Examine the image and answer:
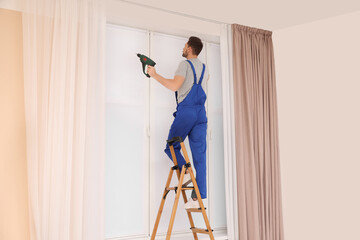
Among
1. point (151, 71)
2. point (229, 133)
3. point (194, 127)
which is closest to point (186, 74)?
point (151, 71)

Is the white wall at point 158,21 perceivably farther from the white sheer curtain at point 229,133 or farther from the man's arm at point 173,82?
the man's arm at point 173,82

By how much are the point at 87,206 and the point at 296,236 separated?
2.41m

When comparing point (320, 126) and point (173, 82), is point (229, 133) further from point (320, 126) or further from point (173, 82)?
point (320, 126)

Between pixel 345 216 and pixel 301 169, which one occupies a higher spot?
pixel 301 169

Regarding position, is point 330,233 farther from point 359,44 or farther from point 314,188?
point 359,44

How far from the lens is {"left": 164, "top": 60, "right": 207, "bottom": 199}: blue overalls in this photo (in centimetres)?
319

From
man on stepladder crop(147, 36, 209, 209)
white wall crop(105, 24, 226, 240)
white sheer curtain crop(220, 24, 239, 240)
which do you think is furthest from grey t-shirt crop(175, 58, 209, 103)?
white sheer curtain crop(220, 24, 239, 240)

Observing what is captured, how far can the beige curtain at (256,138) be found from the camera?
3.66 m

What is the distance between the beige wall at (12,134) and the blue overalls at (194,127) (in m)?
1.25

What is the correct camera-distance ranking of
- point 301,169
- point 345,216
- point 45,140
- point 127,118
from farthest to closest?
point 301,169
point 345,216
point 127,118
point 45,140

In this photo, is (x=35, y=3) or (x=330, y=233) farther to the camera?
(x=330, y=233)

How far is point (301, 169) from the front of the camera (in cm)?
414

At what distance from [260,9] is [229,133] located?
1333 mm

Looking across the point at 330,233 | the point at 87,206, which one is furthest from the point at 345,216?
the point at 87,206
